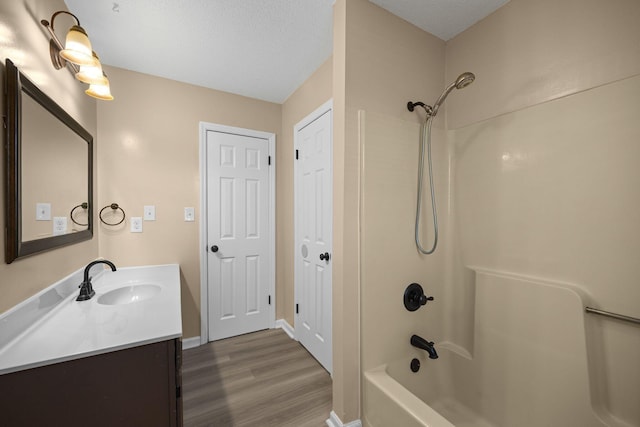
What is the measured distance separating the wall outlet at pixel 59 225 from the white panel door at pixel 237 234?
1.06 meters

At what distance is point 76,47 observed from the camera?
116 cm

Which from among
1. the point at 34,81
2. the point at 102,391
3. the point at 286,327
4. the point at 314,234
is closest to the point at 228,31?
the point at 34,81

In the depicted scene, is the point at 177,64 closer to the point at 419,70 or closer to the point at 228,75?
the point at 228,75

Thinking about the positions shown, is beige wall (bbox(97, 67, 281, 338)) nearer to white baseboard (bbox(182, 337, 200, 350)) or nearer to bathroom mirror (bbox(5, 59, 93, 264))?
white baseboard (bbox(182, 337, 200, 350))

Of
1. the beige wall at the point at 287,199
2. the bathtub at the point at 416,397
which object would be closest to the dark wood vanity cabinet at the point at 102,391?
the bathtub at the point at 416,397

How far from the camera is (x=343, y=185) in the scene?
136cm

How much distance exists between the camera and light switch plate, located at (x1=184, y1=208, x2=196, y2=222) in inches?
90.3

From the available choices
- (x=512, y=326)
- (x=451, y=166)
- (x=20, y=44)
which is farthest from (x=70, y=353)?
(x=451, y=166)

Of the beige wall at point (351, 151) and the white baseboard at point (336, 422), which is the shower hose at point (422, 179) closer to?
the beige wall at point (351, 151)

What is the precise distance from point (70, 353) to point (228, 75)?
2.16m

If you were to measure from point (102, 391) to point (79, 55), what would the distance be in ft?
4.78

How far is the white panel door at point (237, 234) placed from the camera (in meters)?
2.39

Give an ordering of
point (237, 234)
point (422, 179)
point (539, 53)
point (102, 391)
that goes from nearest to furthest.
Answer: point (102, 391), point (539, 53), point (422, 179), point (237, 234)

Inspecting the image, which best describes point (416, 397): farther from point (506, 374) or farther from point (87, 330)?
point (87, 330)
